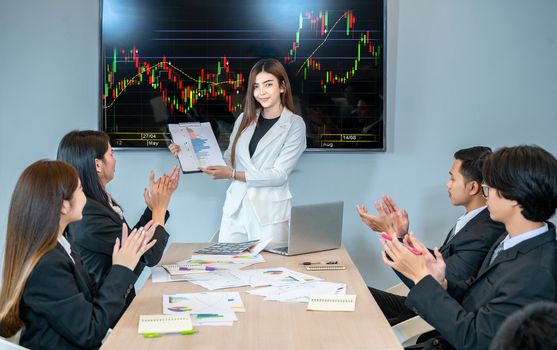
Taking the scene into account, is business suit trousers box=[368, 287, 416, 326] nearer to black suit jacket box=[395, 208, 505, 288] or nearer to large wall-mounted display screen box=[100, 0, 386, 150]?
black suit jacket box=[395, 208, 505, 288]

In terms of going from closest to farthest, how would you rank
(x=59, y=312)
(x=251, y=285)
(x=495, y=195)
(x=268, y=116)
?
(x=59, y=312) → (x=495, y=195) → (x=251, y=285) → (x=268, y=116)

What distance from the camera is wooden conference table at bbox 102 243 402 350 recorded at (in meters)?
2.02

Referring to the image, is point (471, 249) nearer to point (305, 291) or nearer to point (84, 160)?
point (305, 291)

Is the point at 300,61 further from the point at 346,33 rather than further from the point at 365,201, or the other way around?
the point at 365,201

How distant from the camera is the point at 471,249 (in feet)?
9.36

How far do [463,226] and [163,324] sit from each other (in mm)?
1453

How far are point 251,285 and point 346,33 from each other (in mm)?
2340

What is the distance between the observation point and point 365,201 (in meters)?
4.70

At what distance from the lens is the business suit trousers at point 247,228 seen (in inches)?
155

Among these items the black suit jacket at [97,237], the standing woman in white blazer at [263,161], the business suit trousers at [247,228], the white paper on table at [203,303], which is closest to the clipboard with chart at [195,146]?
the standing woman in white blazer at [263,161]

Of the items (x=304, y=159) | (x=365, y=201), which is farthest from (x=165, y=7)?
(x=365, y=201)

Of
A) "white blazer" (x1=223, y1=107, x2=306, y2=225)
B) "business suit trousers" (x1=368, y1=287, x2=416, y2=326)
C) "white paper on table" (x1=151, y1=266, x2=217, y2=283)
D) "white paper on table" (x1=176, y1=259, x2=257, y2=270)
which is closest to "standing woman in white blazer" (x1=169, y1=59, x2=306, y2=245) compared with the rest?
"white blazer" (x1=223, y1=107, x2=306, y2=225)

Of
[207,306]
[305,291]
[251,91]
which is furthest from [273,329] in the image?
[251,91]

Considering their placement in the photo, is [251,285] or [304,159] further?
[304,159]
